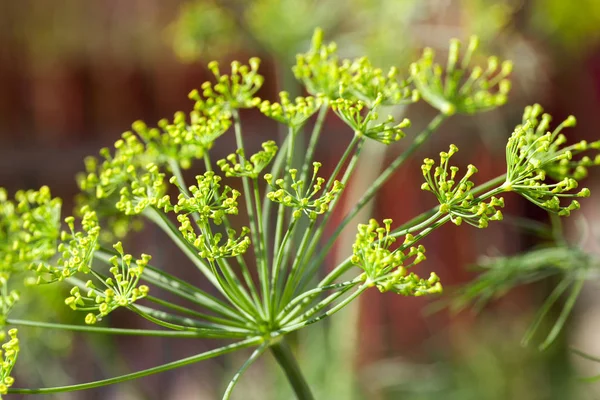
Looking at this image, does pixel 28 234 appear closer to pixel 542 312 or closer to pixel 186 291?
pixel 186 291

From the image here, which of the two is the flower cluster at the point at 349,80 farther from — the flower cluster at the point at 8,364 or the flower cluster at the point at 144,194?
the flower cluster at the point at 8,364

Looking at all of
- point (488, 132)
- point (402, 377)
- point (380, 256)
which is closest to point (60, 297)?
point (380, 256)

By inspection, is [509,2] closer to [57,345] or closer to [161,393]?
[57,345]

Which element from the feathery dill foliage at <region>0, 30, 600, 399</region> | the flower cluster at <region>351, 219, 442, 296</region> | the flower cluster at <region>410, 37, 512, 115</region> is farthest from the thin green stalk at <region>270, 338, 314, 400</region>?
the flower cluster at <region>410, 37, 512, 115</region>

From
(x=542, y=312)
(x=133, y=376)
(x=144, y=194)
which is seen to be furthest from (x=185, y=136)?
(x=542, y=312)

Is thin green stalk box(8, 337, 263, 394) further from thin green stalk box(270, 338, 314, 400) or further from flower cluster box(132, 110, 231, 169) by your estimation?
flower cluster box(132, 110, 231, 169)

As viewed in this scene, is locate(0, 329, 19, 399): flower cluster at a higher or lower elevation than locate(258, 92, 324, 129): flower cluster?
lower

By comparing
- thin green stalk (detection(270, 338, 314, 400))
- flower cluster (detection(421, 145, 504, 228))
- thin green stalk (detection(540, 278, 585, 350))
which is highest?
flower cluster (detection(421, 145, 504, 228))

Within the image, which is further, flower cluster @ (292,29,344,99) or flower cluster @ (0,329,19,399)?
flower cluster @ (292,29,344,99)
